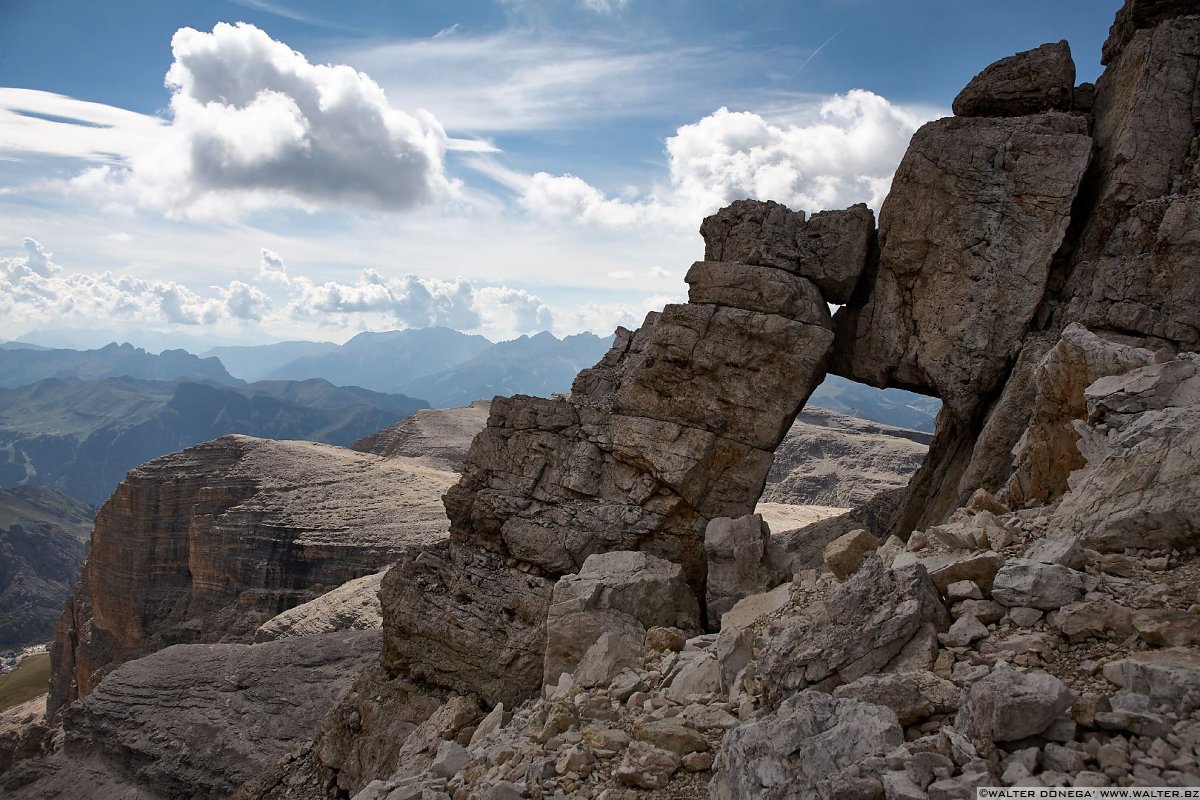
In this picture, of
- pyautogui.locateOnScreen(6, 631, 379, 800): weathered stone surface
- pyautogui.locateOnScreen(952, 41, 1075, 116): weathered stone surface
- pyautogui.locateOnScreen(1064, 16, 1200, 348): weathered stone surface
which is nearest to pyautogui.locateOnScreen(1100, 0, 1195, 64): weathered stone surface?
pyautogui.locateOnScreen(1064, 16, 1200, 348): weathered stone surface

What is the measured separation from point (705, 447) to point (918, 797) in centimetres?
1914

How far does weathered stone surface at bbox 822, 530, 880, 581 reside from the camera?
58.9 ft

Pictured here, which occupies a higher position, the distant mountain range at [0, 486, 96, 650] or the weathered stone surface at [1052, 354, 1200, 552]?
the weathered stone surface at [1052, 354, 1200, 552]

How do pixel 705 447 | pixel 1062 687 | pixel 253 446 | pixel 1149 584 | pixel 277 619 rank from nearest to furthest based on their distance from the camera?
pixel 1062 687 → pixel 1149 584 → pixel 705 447 → pixel 277 619 → pixel 253 446

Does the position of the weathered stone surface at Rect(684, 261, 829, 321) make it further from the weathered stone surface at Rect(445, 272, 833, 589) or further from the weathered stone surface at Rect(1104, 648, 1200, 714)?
the weathered stone surface at Rect(1104, 648, 1200, 714)

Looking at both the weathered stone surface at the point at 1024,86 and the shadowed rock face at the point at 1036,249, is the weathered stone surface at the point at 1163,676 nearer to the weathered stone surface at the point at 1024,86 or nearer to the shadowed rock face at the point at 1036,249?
the shadowed rock face at the point at 1036,249

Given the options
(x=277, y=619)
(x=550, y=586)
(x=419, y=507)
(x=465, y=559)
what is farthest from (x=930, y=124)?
(x=419, y=507)

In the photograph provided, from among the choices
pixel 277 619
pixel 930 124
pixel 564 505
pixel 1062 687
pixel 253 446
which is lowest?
pixel 277 619

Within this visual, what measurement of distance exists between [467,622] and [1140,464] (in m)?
20.8

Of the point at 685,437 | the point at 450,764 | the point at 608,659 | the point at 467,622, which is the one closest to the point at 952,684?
the point at 608,659

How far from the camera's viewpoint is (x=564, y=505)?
27328 millimetres

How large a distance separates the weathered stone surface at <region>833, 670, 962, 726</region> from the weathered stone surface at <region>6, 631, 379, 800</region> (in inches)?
1425

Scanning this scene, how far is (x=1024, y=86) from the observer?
2508 centimetres

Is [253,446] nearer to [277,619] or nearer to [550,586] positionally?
[277,619]
